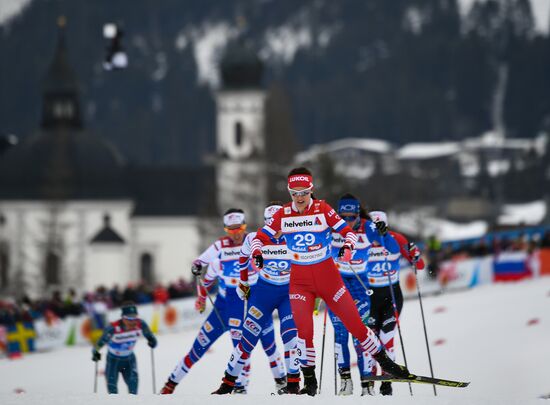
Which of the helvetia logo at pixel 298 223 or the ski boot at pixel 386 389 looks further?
the ski boot at pixel 386 389

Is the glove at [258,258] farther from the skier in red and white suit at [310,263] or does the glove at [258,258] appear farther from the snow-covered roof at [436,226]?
the snow-covered roof at [436,226]

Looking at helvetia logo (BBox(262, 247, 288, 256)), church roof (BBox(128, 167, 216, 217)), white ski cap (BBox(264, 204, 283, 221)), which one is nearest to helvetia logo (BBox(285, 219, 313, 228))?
helvetia logo (BBox(262, 247, 288, 256))

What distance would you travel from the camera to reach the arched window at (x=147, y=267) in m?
76.1

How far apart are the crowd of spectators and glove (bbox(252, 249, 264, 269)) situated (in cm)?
1329

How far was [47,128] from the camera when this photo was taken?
79625 mm

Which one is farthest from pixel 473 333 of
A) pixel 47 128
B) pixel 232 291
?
pixel 47 128

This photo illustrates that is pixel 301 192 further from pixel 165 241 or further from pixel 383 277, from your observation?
pixel 165 241

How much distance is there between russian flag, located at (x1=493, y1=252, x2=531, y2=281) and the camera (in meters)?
27.1

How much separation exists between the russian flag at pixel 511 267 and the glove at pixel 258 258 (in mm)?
17167

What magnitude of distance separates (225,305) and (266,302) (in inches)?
52.2

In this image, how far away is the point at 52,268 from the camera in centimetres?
7325

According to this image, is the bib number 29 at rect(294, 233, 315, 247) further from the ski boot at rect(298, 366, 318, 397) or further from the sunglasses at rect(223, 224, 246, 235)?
the sunglasses at rect(223, 224, 246, 235)

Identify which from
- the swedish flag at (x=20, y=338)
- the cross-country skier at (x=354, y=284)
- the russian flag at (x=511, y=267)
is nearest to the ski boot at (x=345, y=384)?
the cross-country skier at (x=354, y=284)

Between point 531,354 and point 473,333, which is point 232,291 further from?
point 473,333
